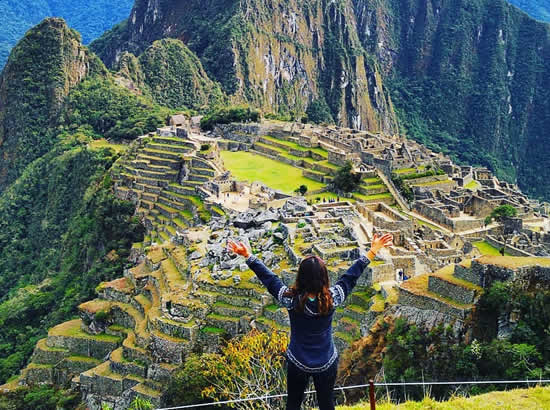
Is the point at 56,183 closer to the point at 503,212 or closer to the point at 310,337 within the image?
the point at 503,212

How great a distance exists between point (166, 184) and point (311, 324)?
4186 centimetres

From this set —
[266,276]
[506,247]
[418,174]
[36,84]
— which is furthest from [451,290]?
[36,84]

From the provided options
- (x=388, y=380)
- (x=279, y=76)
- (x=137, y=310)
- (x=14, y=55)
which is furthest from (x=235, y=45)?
(x=388, y=380)

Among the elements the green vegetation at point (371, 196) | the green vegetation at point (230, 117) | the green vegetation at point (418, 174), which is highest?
the green vegetation at point (230, 117)

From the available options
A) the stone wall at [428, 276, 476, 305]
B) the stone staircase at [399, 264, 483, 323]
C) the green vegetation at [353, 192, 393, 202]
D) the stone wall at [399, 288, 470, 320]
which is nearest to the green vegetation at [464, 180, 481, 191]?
the green vegetation at [353, 192, 393, 202]

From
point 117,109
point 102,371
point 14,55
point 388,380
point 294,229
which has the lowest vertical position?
point 102,371

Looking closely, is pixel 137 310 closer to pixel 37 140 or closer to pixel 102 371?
pixel 102 371

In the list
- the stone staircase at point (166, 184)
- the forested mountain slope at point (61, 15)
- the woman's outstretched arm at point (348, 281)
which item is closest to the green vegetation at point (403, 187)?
the stone staircase at point (166, 184)

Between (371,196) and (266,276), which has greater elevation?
(266,276)

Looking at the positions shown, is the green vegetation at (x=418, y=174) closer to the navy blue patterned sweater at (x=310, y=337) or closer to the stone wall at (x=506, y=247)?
the stone wall at (x=506, y=247)

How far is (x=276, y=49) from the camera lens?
151 metres

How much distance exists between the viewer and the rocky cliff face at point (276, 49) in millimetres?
133750

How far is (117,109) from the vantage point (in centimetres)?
8462

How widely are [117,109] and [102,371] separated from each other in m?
64.2
